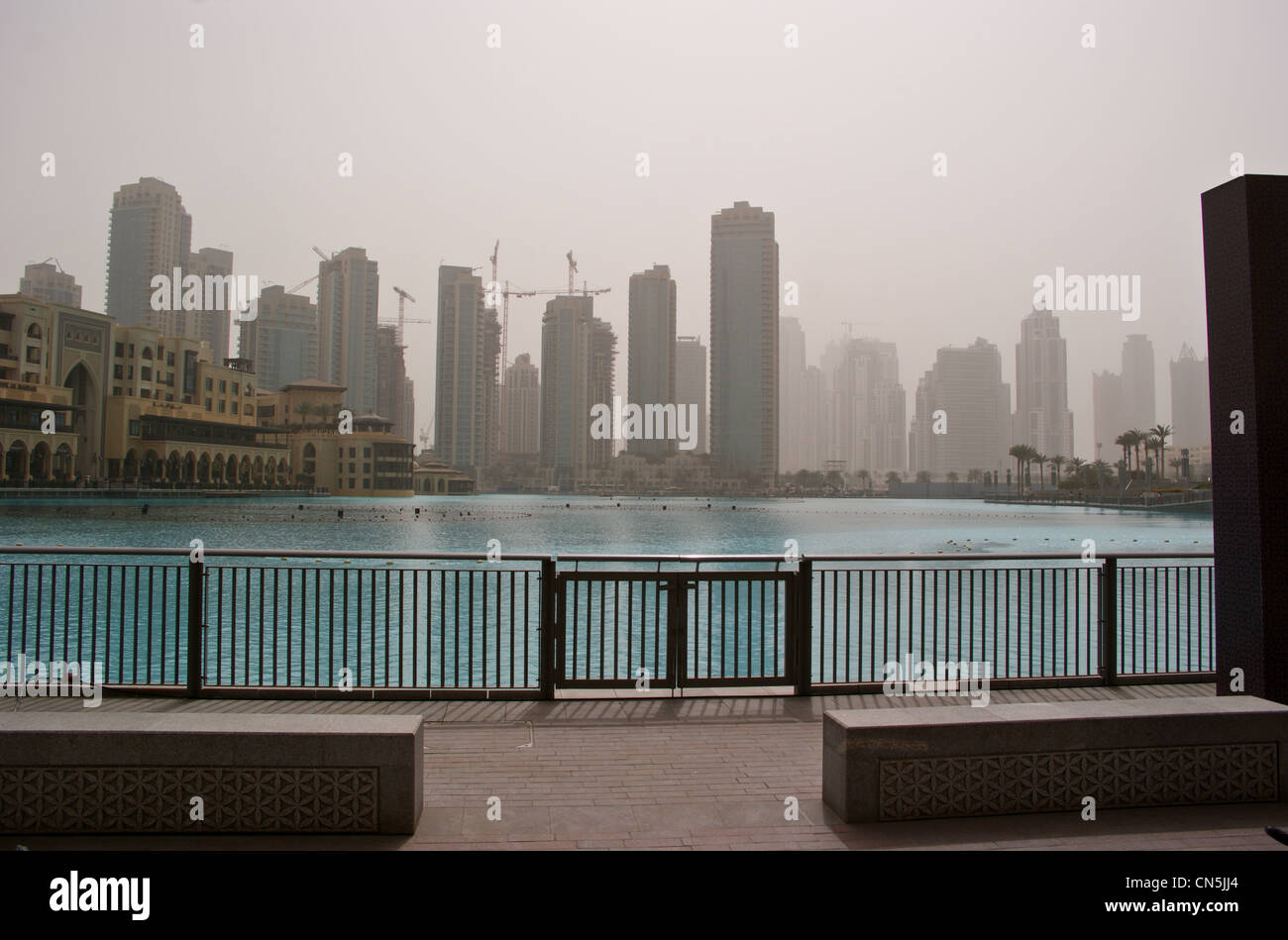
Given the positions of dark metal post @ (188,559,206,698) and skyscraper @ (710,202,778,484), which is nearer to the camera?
dark metal post @ (188,559,206,698)

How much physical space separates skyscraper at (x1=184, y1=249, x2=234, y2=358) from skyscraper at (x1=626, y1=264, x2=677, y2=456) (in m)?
85.4

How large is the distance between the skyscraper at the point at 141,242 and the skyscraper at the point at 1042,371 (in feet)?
524

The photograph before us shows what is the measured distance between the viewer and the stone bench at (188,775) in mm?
3824

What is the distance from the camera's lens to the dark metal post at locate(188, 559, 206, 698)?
6.70m

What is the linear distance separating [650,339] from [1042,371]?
216 feet

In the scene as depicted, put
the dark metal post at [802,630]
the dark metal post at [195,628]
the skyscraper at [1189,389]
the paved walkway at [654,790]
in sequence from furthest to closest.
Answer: the skyscraper at [1189,389], the dark metal post at [802,630], the dark metal post at [195,628], the paved walkway at [654,790]

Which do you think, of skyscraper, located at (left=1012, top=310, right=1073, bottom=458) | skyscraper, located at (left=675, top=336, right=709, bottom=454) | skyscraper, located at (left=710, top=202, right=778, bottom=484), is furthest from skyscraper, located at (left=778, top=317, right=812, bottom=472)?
skyscraper, located at (left=1012, top=310, right=1073, bottom=458)

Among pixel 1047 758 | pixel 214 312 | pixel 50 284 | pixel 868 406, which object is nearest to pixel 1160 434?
pixel 868 406

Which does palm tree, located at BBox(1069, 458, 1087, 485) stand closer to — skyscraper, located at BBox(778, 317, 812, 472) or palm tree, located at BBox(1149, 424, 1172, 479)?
palm tree, located at BBox(1149, 424, 1172, 479)

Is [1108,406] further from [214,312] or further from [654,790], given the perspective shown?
[214,312]

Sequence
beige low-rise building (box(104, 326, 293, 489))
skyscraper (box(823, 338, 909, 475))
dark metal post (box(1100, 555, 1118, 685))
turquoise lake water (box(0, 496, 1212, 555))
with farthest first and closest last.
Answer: skyscraper (box(823, 338, 909, 475)) < beige low-rise building (box(104, 326, 293, 489)) < turquoise lake water (box(0, 496, 1212, 555)) < dark metal post (box(1100, 555, 1118, 685))

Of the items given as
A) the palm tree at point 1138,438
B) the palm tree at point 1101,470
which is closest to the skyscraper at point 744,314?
the palm tree at point 1138,438

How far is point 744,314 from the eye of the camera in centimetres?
14300

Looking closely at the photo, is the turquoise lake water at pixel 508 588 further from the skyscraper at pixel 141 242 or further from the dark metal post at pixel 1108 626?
the skyscraper at pixel 141 242
